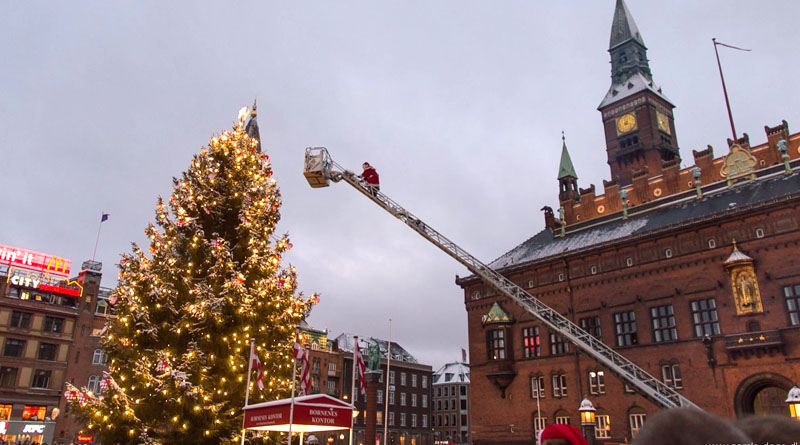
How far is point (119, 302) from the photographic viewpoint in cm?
1883

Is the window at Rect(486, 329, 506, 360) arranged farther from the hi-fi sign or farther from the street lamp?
the hi-fi sign

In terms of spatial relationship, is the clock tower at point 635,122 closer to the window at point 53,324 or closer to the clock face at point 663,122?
the clock face at point 663,122

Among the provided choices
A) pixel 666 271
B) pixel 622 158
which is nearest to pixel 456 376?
pixel 622 158

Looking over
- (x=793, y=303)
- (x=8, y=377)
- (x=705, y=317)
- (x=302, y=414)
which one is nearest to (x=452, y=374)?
(x=8, y=377)

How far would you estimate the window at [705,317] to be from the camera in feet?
105

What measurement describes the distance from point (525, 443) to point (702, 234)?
19.1 meters

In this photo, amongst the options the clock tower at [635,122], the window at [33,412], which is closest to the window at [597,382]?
the clock tower at [635,122]

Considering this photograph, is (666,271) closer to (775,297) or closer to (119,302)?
(775,297)

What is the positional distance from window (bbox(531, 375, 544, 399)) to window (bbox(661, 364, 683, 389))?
9053mm

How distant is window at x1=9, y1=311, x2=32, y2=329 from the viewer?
53.2 meters

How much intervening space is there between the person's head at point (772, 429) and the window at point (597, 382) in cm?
3759

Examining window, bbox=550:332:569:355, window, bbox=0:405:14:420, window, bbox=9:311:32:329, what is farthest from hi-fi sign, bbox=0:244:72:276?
window, bbox=550:332:569:355

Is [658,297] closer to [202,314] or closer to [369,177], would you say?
[369,177]

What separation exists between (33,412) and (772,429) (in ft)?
211
